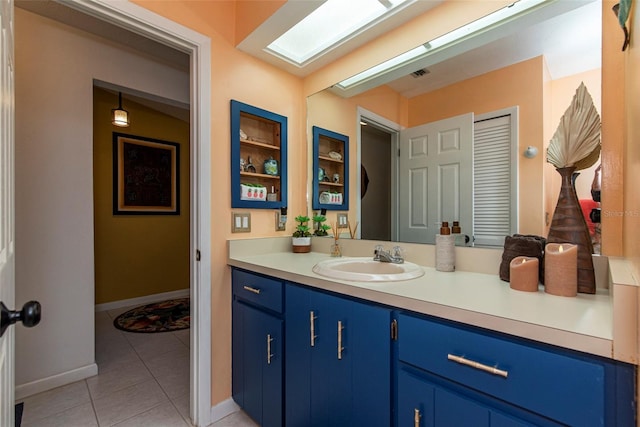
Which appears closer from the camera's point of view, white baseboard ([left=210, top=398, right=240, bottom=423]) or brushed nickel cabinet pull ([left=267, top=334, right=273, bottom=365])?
brushed nickel cabinet pull ([left=267, top=334, right=273, bottom=365])

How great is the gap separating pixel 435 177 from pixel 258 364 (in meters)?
1.31

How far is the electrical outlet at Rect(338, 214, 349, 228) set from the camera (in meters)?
1.85

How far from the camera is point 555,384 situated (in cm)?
60

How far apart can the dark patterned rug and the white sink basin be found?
2149 mm

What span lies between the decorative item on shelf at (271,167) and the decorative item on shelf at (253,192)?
112 millimetres

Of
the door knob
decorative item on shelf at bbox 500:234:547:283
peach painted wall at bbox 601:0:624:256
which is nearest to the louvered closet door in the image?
decorative item on shelf at bbox 500:234:547:283

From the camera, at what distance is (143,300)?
11.5 feet

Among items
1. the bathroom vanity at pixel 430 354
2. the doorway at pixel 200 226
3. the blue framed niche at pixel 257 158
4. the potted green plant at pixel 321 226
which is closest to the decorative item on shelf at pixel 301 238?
the potted green plant at pixel 321 226

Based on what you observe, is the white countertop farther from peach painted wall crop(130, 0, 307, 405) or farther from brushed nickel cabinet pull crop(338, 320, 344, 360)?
peach painted wall crop(130, 0, 307, 405)

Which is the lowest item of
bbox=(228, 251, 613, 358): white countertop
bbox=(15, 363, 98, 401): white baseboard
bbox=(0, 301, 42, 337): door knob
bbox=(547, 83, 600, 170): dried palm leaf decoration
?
bbox=(15, 363, 98, 401): white baseboard

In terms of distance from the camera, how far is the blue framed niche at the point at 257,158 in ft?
5.42

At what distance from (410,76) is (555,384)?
1407 mm

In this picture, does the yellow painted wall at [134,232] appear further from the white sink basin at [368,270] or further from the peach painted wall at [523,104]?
the peach painted wall at [523,104]

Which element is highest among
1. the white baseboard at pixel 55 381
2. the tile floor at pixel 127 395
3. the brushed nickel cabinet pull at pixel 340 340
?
the brushed nickel cabinet pull at pixel 340 340
